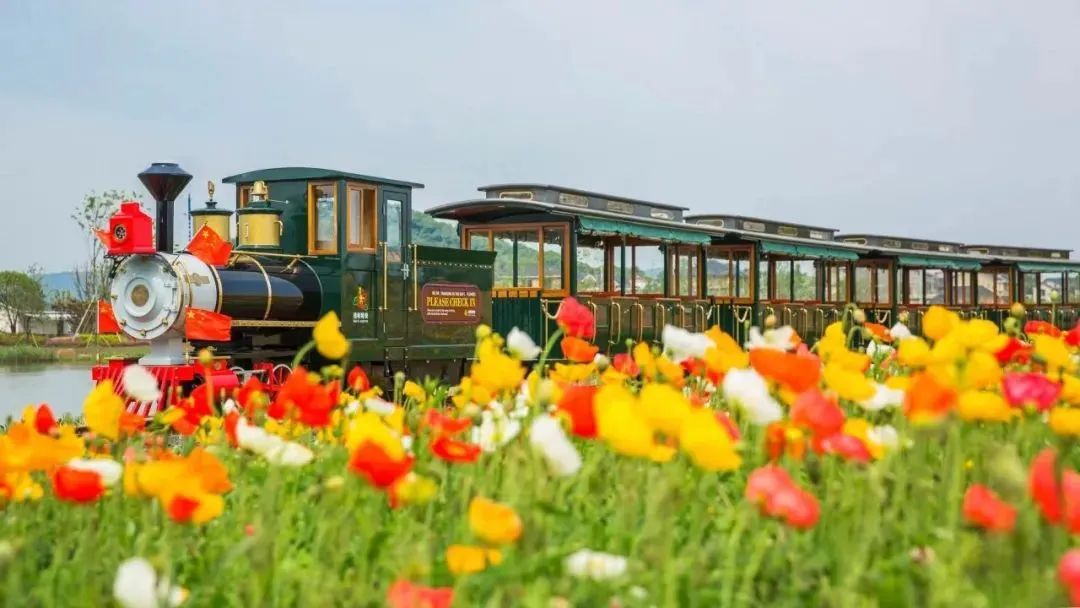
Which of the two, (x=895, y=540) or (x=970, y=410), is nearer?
(x=970, y=410)

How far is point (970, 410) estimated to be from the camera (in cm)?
202

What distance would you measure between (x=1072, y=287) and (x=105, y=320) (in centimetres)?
2421

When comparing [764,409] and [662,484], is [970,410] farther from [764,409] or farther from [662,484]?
[662,484]

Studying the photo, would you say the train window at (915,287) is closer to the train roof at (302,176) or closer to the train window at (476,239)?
the train window at (476,239)

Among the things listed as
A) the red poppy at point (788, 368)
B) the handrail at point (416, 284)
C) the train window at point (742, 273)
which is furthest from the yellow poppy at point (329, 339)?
the train window at point (742, 273)

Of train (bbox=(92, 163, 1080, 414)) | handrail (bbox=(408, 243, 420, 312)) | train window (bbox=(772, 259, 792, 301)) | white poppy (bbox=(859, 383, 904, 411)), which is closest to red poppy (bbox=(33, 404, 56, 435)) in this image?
white poppy (bbox=(859, 383, 904, 411))

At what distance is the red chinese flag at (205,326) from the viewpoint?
9.02 metres

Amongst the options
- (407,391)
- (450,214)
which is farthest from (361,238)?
(407,391)

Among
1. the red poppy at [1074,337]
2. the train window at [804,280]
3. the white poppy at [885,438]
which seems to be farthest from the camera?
the train window at [804,280]

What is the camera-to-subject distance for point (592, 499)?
2.59 m

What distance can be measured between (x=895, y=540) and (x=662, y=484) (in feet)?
2.06

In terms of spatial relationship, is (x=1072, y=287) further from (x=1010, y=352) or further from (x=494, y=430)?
(x=494, y=430)

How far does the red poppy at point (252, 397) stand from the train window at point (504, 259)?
969 cm

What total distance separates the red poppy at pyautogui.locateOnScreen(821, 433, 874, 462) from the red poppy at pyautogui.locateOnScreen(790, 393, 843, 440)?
0.08 ft
